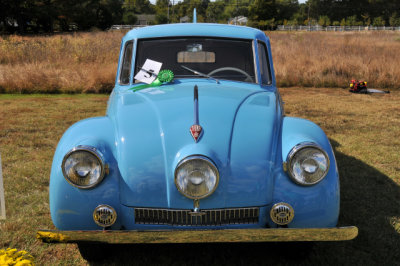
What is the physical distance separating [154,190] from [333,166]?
3.86 ft

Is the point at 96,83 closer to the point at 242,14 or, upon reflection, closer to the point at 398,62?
the point at 398,62

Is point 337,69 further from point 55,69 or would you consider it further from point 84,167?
point 84,167

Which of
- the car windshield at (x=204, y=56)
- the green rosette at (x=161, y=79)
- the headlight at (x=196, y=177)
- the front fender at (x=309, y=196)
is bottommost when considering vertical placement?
the front fender at (x=309, y=196)

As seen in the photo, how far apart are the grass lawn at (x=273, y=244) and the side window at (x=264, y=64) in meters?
1.49

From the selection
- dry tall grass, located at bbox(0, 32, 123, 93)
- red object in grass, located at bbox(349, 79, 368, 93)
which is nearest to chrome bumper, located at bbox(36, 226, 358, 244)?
dry tall grass, located at bbox(0, 32, 123, 93)

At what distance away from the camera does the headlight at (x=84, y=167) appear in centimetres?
237

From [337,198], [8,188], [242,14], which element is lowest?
[8,188]

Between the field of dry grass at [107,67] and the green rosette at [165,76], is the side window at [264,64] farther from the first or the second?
the field of dry grass at [107,67]

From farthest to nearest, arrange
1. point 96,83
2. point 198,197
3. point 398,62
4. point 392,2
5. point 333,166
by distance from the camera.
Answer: point 392,2, point 398,62, point 96,83, point 333,166, point 198,197

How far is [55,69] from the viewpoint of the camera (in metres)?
11.6

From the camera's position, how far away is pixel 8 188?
430 cm

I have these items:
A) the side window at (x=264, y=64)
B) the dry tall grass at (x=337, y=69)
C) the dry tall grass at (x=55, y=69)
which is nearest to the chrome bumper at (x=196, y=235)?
the side window at (x=264, y=64)

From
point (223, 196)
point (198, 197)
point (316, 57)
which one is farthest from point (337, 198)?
point (316, 57)

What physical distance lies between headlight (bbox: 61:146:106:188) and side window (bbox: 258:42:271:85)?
1890mm
